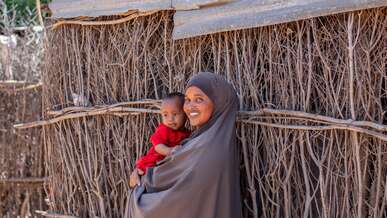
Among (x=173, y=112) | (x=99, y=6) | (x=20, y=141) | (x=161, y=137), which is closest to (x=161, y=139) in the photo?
(x=161, y=137)

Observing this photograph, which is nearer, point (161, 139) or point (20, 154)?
point (161, 139)

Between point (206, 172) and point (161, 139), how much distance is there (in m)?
0.50

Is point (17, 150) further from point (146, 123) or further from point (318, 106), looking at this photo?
point (318, 106)

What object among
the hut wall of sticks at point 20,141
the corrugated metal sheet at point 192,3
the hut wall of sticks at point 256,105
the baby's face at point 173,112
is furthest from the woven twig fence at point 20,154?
the baby's face at point 173,112

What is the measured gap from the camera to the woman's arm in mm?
3988

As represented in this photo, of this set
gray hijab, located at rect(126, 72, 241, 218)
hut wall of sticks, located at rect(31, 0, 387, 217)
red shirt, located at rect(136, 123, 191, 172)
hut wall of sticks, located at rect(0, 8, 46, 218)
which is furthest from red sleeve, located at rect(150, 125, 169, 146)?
hut wall of sticks, located at rect(0, 8, 46, 218)

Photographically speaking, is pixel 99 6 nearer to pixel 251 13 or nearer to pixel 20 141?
pixel 251 13

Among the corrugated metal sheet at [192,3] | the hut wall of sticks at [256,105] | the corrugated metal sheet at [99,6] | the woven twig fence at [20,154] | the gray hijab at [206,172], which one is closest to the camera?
the hut wall of sticks at [256,105]

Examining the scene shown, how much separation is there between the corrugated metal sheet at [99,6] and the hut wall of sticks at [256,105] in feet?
0.25

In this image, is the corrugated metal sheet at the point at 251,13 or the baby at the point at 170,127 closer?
the corrugated metal sheet at the point at 251,13

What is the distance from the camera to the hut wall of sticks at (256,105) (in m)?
3.59

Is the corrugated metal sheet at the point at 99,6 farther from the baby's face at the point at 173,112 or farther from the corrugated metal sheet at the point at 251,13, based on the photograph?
the baby's face at the point at 173,112

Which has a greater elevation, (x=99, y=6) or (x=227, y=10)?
(x=99, y=6)

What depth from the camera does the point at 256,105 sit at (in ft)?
13.3
